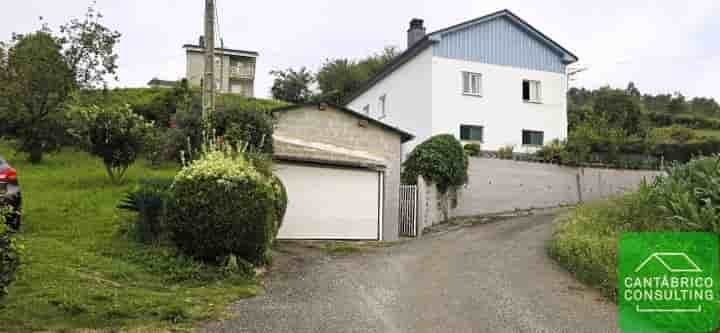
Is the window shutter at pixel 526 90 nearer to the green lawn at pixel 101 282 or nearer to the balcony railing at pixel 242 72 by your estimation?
the green lawn at pixel 101 282

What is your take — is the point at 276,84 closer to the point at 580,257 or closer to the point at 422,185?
the point at 422,185

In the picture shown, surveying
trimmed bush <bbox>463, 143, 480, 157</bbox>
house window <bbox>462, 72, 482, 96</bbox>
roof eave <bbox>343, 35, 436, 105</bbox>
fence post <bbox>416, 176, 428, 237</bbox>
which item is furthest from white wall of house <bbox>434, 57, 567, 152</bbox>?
fence post <bbox>416, 176, 428, 237</bbox>

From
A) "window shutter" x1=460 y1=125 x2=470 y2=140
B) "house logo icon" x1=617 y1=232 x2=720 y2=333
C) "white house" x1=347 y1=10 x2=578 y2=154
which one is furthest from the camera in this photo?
"window shutter" x1=460 y1=125 x2=470 y2=140

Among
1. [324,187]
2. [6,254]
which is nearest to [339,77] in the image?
[324,187]

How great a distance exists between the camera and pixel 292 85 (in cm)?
5444

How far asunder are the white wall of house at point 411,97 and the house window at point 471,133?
1.73 metres

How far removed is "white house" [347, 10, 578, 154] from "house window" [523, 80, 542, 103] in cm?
5

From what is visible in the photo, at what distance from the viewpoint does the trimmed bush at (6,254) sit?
5340mm

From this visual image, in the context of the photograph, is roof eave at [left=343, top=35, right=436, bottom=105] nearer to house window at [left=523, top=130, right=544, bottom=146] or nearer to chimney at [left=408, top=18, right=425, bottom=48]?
chimney at [left=408, top=18, right=425, bottom=48]

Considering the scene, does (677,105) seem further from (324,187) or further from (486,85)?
(324,187)

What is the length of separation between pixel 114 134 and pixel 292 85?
38326 mm

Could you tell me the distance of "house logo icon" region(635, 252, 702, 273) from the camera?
804 cm

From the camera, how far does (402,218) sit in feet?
53.2

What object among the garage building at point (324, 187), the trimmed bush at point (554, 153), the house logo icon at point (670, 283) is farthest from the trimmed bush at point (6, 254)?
the trimmed bush at point (554, 153)
